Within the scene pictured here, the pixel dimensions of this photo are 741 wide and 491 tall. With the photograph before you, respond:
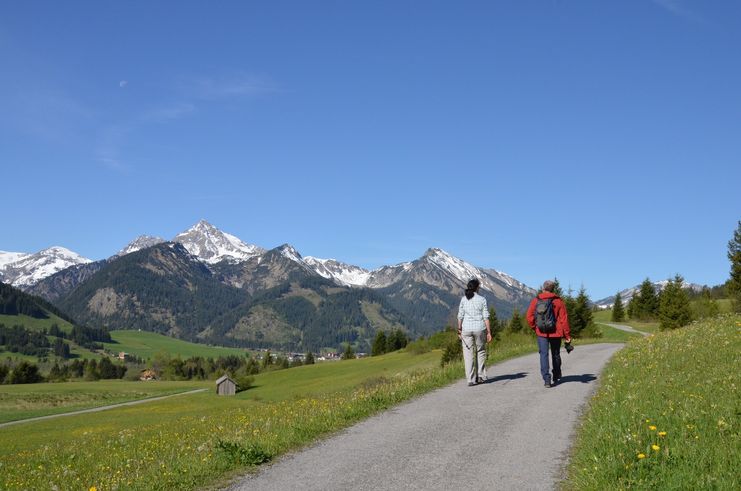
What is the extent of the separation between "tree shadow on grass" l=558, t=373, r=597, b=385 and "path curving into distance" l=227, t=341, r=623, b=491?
1.98m

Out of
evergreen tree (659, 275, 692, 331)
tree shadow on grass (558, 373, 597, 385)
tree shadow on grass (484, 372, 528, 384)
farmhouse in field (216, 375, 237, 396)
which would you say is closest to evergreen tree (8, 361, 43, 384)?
farmhouse in field (216, 375, 237, 396)

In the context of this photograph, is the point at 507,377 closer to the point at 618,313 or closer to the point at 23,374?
the point at 618,313

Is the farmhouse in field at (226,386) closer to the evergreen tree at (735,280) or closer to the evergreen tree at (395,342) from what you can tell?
the evergreen tree at (395,342)

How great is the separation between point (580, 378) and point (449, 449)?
995 centimetres

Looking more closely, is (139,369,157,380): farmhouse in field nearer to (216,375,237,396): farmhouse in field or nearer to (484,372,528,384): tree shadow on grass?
(216,375,237,396): farmhouse in field

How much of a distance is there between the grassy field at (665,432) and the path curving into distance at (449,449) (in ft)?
1.89

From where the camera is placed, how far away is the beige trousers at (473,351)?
1738 cm

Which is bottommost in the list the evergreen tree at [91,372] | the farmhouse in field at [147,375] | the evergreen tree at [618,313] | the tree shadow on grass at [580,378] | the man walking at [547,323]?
the farmhouse in field at [147,375]

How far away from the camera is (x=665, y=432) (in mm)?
8641

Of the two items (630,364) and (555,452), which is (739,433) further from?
(630,364)

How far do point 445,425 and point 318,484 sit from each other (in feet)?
14.1

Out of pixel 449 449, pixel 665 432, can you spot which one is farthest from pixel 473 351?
pixel 665 432

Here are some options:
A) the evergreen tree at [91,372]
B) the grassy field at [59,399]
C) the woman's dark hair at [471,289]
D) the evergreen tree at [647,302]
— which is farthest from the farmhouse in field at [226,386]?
the woman's dark hair at [471,289]

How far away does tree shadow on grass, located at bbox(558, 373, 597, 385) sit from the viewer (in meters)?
17.6
